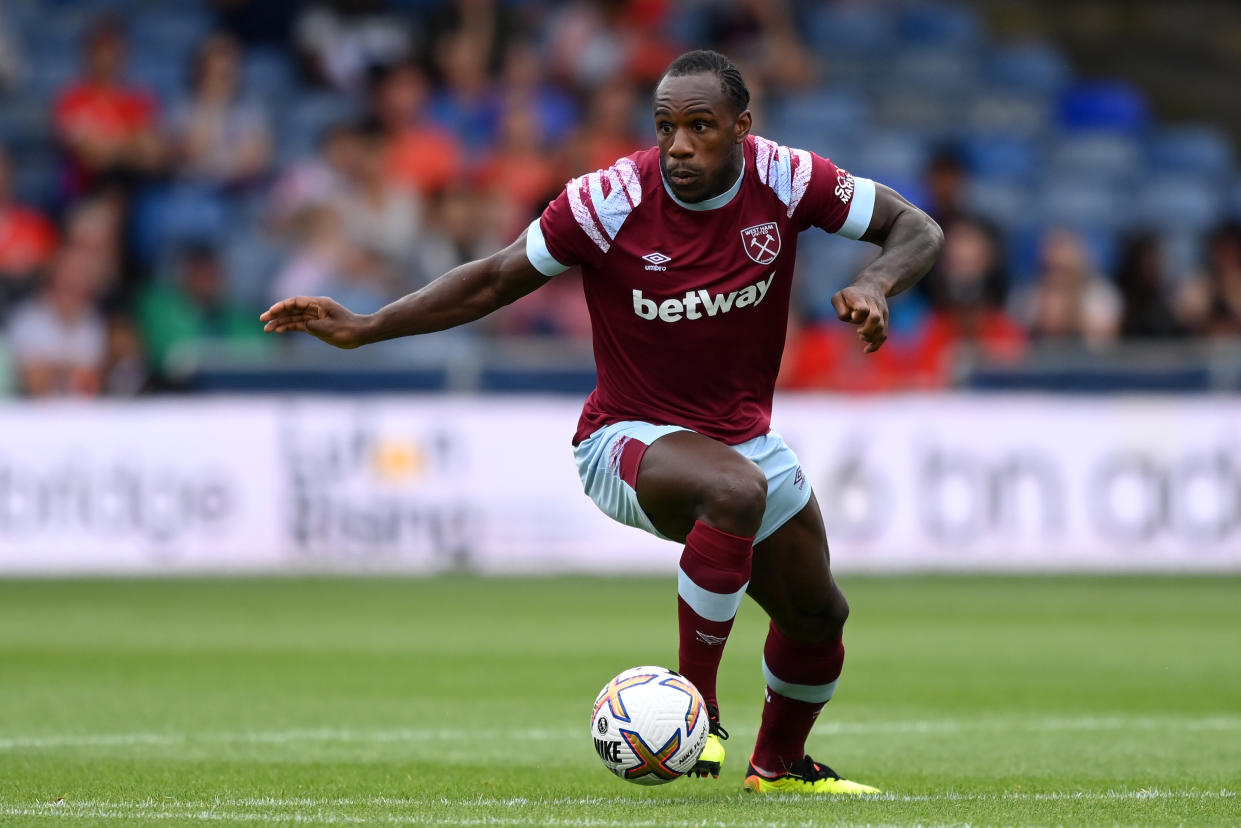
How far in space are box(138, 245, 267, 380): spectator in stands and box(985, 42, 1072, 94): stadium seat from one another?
9.14 m

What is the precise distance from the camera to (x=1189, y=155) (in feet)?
70.3

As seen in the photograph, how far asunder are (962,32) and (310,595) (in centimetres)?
1125

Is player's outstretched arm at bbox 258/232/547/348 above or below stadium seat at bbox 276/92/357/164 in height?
below

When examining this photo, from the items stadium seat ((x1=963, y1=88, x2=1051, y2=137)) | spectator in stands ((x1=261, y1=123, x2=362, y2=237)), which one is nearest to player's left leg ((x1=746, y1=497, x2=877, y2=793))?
spectator in stands ((x1=261, y1=123, x2=362, y2=237))

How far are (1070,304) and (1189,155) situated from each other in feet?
15.3

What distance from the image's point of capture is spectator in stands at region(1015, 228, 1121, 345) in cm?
1766

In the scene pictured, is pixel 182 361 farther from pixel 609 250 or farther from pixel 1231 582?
pixel 609 250

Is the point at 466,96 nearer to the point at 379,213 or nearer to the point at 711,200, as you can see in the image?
the point at 379,213

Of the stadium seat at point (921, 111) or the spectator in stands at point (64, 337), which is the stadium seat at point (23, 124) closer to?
the spectator in stands at point (64, 337)

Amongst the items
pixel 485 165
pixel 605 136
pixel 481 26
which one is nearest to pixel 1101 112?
pixel 605 136

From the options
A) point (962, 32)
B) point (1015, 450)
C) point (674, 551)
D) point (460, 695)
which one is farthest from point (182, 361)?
point (962, 32)

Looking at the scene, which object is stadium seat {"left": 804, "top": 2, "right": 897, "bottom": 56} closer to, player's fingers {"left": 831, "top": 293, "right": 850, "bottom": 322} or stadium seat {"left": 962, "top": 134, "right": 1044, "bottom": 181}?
stadium seat {"left": 962, "top": 134, "right": 1044, "bottom": 181}

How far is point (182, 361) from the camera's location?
16672 mm

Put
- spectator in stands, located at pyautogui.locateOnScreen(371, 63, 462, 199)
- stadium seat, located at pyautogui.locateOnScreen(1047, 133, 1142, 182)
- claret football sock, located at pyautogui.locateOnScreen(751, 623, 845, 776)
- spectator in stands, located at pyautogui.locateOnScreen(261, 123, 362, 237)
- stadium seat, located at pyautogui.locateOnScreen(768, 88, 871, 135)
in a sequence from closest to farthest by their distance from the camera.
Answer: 1. claret football sock, located at pyautogui.locateOnScreen(751, 623, 845, 776)
2. spectator in stands, located at pyautogui.locateOnScreen(261, 123, 362, 237)
3. spectator in stands, located at pyautogui.locateOnScreen(371, 63, 462, 199)
4. stadium seat, located at pyautogui.locateOnScreen(768, 88, 871, 135)
5. stadium seat, located at pyautogui.locateOnScreen(1047, 133, 1142, 182)
